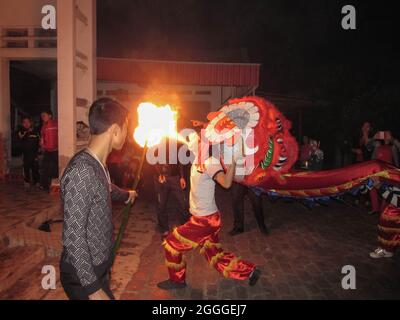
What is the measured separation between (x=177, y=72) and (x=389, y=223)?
41.7 feet

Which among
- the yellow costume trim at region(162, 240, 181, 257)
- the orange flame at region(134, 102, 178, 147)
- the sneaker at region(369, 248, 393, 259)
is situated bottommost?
the sneaker at region(369, 248, 393, 259)

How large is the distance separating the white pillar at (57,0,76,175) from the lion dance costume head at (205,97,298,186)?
600cm

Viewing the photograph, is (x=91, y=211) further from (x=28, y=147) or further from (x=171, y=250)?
(x=28, y=147)

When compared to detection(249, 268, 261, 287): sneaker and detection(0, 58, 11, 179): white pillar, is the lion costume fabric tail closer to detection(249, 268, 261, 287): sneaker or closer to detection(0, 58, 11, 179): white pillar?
detection(249, 268, 261, 287): sneaker

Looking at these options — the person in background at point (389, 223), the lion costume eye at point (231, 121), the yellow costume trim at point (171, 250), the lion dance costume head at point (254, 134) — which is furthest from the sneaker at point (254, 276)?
the person in background at point (389, 223)

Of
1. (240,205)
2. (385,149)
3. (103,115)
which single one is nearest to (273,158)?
(240,205)

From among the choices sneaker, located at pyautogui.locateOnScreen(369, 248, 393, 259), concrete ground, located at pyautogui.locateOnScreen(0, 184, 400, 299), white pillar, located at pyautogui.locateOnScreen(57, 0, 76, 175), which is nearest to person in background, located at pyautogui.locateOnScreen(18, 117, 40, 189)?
white pillar, located at pyautogui.locateOnScreen(57, 0, 76, 175)

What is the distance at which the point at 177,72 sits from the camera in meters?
16.9

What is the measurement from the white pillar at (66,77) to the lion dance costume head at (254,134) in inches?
236

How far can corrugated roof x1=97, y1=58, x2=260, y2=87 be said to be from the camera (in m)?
16.4

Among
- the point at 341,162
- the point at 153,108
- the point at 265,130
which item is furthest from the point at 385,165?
the point at 341,162

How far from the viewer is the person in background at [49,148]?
32.6ft

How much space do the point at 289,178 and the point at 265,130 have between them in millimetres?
1501
